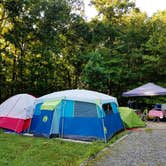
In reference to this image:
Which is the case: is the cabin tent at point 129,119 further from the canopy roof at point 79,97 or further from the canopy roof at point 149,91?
the canopy roof at point 149,91

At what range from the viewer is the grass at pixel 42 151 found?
5.41 m

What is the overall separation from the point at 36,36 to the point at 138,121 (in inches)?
339

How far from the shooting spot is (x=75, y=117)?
8.27 m

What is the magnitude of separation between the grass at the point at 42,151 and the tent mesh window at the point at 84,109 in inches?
39.0

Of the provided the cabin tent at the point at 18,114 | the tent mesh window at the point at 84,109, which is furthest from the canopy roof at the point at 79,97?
the cabin tent at the point at 18,114

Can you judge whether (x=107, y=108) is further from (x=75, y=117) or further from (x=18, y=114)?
(x=18, y=114)

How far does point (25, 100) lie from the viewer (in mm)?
9188

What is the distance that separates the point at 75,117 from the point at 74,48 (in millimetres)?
11660

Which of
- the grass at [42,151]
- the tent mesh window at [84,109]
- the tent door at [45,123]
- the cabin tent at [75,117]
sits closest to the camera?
the grass at [42,151]

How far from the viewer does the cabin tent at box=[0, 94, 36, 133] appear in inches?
344

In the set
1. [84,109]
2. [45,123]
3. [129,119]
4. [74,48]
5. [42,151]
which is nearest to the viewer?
[42,151]

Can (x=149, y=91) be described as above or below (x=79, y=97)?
above

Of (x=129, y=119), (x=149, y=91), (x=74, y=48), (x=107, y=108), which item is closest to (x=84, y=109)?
(x=107, y=108)

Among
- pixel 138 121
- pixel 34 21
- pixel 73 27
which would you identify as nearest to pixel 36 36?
pixel 34 21
